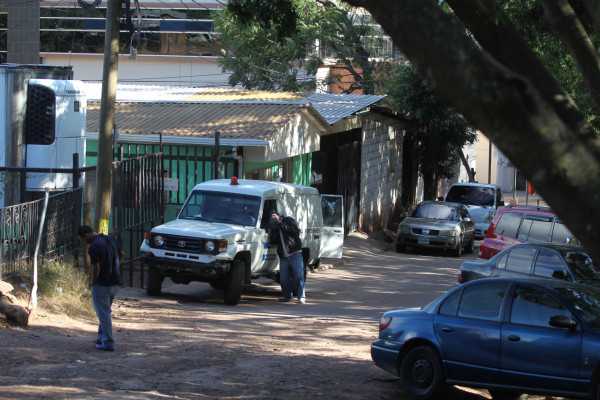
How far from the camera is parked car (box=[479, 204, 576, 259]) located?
15.7 m

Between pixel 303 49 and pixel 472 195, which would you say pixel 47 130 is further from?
pixel 303 49

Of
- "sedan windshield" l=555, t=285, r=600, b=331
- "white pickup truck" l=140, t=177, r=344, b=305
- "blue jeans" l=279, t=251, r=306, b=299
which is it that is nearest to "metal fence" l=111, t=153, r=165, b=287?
"white pickup truck" l=140, t=177, r=344, b=305

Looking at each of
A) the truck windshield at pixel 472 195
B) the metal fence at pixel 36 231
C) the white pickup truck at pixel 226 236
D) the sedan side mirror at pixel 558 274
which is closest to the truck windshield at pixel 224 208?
the white pickup truck at pixel 226 236

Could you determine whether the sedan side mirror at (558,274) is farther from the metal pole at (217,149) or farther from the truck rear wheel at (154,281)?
the metal pole at (217,149)

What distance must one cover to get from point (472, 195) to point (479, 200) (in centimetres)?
40

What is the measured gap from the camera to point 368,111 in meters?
26.8

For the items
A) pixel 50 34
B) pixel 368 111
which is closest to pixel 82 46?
pixel 50 34

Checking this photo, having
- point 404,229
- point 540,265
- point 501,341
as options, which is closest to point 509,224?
point 540,265

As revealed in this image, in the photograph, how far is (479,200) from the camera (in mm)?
29812

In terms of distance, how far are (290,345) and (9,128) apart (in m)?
8.26

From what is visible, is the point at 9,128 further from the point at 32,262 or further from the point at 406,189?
the point at 406,189

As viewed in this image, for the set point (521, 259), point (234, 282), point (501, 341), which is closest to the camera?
point (501, 341)

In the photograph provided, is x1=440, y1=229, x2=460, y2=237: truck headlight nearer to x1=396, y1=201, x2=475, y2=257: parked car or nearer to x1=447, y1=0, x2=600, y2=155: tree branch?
x1=396, y1=201, x2=475, y2=257: parked car

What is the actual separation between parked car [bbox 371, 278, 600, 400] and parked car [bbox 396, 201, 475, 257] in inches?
627
